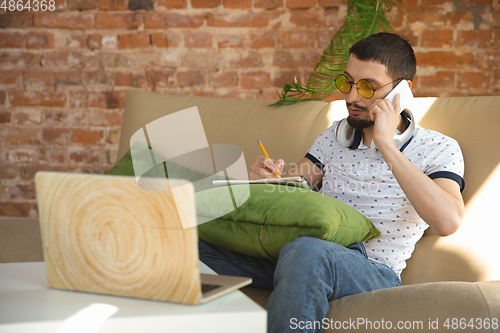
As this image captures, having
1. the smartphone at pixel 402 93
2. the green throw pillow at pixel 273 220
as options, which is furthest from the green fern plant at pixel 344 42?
the green throw pillow at pixel 273 220

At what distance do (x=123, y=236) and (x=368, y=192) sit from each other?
949 mm

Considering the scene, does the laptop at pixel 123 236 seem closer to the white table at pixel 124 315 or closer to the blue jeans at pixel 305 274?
the white table at pixel 124 315

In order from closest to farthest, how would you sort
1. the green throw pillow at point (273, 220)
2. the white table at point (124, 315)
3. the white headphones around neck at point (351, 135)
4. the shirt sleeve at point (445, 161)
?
the white table at point (124, 315) → the green throw pillow at point (273, 220) → the shirt sleeve at point (445, 161) → the white headphones around neck at point (351, 135)

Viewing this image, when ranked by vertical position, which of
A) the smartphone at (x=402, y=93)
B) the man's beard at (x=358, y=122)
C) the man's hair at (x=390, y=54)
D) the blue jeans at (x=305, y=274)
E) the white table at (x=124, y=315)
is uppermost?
the man's hair at (x=390, y=54)

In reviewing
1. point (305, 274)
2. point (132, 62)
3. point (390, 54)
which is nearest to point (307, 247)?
point (305, 274)

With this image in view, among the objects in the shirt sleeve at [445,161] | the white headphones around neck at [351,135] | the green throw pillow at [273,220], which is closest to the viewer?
the green throw pillow at [273,220]

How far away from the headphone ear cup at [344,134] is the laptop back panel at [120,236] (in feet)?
3.26

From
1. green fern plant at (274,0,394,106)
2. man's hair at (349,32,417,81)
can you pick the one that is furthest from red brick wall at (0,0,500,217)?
man's hair at (349,32,417,81)

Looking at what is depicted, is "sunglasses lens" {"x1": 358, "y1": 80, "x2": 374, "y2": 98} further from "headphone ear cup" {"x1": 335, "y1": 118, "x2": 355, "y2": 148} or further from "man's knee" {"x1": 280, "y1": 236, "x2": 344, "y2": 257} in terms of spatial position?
"man's knee" {"x1": 280, "y1": 236, "x2": 344, "y2": 257}

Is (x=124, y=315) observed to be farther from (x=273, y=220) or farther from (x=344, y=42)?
(x=344, y=42)

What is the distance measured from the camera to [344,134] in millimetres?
1458

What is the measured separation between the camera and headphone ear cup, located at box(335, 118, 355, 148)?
1456 millimetres

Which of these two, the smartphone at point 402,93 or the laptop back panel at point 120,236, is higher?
the smartphone at point 402,93

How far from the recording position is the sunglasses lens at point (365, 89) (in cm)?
139
